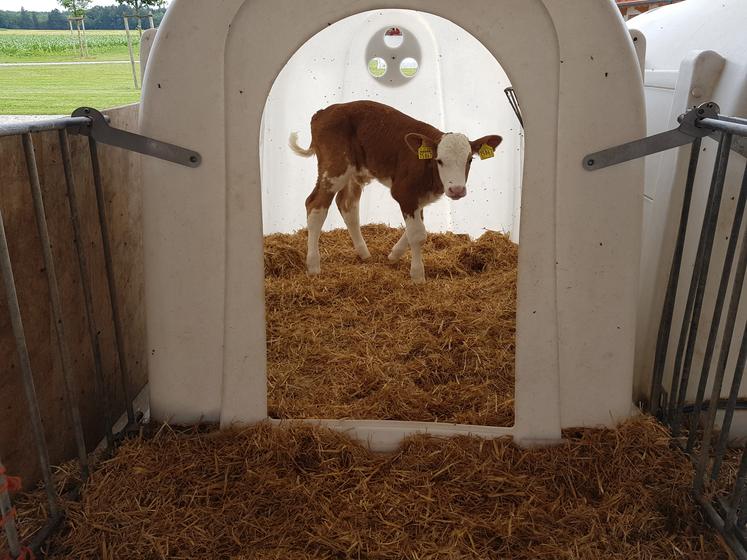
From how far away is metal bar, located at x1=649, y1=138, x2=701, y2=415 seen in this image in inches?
88.1

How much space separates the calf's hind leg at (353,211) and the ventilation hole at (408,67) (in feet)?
3.45

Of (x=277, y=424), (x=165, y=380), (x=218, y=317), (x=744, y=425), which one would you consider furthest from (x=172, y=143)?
(x=744, y=425)

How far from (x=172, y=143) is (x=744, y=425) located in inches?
98.4

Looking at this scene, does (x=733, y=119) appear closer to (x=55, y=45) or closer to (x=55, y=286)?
(x=55, y=286)

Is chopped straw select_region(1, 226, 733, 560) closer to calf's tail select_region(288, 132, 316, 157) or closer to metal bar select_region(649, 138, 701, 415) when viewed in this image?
metal bar select_region(649, 138, 701, 415)

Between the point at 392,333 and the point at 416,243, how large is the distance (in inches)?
42.2

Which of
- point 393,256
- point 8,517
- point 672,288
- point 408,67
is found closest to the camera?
point 8,517

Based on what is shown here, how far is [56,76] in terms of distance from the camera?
20.9 feet

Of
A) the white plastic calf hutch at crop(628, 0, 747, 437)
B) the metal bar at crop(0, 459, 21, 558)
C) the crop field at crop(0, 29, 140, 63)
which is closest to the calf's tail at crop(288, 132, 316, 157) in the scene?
the crop field at crop(0, 29, 140, 63)

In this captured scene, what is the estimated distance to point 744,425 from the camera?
253 cm

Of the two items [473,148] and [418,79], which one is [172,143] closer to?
[473,148]

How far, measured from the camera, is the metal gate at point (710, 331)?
1.87 metres

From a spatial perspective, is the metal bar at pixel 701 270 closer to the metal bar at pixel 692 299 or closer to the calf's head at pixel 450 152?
the metal bar at pixel 692 299

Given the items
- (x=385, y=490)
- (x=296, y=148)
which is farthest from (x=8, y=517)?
(x=296, y=148)
